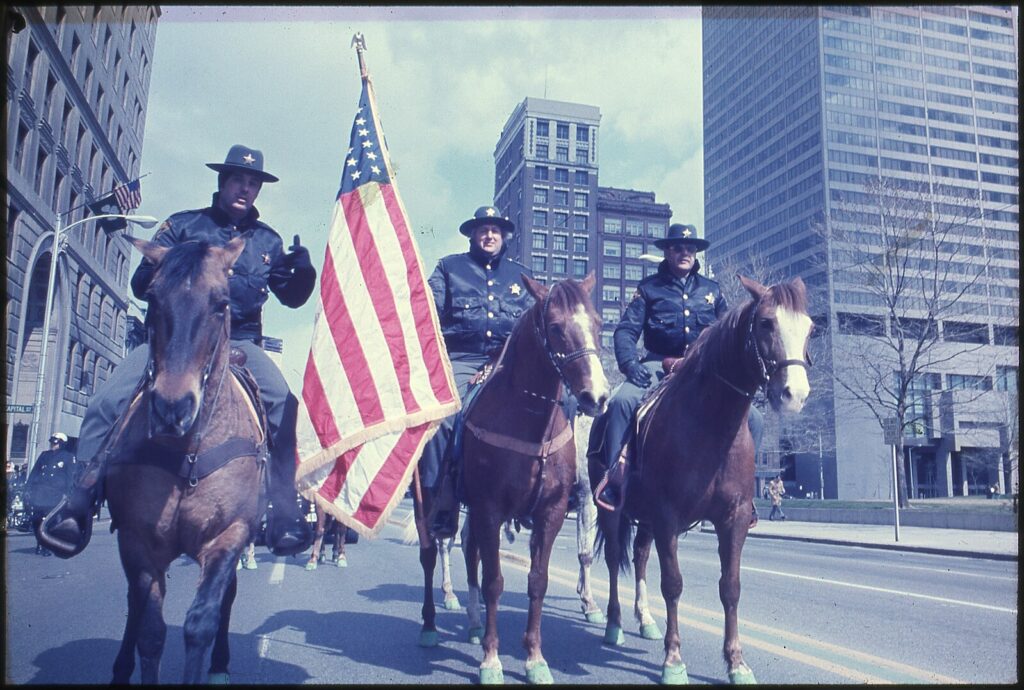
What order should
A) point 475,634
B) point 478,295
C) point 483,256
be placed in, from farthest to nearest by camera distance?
point 483,256 → point 478,295 → point 475,634

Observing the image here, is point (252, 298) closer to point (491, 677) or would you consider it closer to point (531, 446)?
point (531, 446)

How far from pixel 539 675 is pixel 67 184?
3602 cm

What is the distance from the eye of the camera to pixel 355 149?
6566mm

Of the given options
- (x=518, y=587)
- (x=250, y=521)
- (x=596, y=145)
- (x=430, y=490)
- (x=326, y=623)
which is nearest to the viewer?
(x=250, y=521)

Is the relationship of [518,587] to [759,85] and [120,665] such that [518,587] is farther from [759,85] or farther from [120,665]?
[759,85]

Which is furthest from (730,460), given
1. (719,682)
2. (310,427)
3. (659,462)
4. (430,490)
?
(310,427)

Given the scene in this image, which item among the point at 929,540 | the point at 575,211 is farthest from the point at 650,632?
the point at 575,211

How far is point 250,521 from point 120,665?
43.9 inches

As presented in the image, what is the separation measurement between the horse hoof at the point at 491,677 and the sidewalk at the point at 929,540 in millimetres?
15254

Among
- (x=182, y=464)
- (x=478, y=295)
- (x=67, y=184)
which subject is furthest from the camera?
(x=67, y=184)

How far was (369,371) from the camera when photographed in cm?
573

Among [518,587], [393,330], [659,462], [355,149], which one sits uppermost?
[355,149]

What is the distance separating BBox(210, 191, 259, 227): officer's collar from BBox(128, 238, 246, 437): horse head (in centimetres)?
122

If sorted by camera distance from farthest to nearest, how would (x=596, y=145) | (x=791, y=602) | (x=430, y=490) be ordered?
(x=596, y=145) → (x=791, y=602) → (x=430, y=490)
